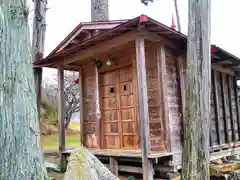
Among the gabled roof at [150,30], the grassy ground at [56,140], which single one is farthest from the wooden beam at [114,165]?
the grassy ground at [56,140]

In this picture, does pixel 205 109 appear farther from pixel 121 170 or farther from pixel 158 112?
pixel 121 170

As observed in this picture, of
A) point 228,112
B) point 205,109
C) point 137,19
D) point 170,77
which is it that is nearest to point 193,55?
point 205,109

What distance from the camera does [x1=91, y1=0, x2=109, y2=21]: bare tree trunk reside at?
372 inches

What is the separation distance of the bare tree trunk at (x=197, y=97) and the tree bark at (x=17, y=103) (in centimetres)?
230

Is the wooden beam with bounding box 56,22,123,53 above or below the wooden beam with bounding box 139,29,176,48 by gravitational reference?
above

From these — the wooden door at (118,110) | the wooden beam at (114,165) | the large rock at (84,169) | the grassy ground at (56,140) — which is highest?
the wooden door at (118,110)

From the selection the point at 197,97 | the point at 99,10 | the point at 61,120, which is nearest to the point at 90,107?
the point at 61,120

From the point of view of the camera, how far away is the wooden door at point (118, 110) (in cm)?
670

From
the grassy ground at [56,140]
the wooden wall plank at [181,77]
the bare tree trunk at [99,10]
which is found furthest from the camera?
the grassy ground at [56,140]

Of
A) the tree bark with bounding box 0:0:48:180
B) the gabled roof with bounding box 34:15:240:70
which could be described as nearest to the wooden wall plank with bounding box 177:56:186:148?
the gabled roof with bounding box 34:15:240:70

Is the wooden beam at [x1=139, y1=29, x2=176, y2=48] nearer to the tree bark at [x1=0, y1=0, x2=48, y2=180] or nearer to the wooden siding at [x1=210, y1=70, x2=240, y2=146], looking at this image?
the wooden siding at [x1=210, y1=70, x2=240, y2=146]

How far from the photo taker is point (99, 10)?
31.0 feet

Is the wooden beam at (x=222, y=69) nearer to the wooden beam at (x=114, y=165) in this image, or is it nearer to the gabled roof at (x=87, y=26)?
the gabled roof at (x=87, y=26)

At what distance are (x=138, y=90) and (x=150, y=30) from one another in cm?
129
